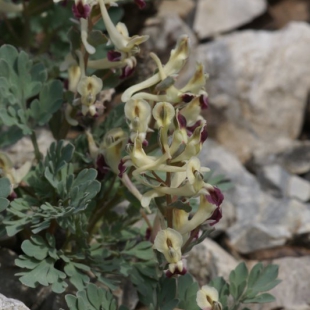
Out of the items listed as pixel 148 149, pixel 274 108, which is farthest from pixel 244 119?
pixel 148 149

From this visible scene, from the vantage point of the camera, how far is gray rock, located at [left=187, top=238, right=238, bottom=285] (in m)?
3.92

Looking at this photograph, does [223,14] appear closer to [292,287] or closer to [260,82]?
[260,82]

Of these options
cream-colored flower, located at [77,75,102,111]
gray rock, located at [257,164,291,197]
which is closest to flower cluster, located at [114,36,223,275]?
cream-colored flower, located at [77,75,102,111]

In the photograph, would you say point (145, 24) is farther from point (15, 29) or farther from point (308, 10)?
point (308, 10)

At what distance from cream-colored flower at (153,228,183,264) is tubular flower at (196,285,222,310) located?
0.60 ft

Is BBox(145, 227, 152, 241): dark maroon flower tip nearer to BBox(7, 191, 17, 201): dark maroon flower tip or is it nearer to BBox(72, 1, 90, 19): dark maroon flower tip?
BBox(7, 191, 17, 201): dark maroon flower tip

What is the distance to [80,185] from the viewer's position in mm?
2955

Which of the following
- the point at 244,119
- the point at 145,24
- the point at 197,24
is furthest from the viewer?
the point at 197,24

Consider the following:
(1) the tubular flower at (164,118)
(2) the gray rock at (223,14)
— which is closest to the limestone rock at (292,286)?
(1) the tubular flower at (164,118)

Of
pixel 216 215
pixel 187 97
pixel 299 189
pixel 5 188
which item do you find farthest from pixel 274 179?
pixel 5 188

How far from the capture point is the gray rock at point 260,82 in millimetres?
5961

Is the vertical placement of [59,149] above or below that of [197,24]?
above

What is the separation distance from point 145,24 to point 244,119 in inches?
48.5

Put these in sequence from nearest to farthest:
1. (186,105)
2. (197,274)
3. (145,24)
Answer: (186,105)
(197,274)
(145,24)
